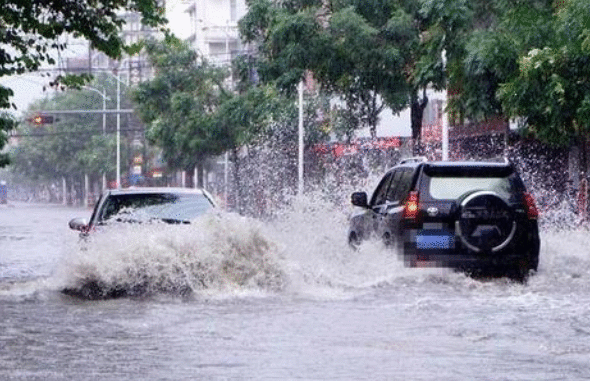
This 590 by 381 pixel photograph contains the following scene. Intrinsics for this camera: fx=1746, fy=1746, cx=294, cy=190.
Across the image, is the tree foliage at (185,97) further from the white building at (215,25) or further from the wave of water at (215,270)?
the wave of water at (215,270)

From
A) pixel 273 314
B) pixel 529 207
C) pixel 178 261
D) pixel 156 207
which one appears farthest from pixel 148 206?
pixel 273 314

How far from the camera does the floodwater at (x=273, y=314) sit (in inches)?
478

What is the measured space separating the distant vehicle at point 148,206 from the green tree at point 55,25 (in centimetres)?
433

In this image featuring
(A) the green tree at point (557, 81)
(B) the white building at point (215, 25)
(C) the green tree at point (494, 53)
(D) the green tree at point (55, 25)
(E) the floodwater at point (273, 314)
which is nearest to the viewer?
(E) the floodwater at point (273, 314)

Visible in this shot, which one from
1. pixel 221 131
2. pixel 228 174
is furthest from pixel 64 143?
pixel 221 131

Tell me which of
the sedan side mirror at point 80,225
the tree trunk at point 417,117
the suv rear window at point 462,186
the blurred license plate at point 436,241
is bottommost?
the blurred license plate at point 436,241

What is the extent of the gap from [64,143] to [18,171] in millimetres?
29232

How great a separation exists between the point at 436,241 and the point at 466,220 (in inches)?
17.1

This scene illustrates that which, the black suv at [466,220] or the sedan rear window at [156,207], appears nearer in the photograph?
the black suv at [466,220]

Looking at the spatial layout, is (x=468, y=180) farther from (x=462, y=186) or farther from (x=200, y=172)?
(x=200, y=172)

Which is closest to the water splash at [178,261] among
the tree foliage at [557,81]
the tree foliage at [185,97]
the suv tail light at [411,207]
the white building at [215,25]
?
the suv tail light at [411,207]

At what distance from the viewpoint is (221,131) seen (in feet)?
234

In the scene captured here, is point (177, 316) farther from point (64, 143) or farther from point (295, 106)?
point (64, 143)

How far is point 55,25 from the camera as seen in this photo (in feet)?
88.0
